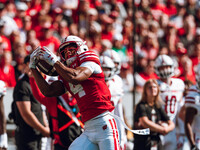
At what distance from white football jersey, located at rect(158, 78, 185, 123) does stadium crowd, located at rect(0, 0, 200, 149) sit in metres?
1.42

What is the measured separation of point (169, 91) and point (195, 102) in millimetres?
714

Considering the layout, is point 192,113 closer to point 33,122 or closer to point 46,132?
point 46,132

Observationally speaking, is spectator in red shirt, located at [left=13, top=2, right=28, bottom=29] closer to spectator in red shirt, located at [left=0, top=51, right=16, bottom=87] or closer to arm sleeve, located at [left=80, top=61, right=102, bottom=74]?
spectator in red shirt, located at [left=0, top=51, right=16, bottom=87]

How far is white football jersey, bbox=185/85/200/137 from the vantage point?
6.55 meters

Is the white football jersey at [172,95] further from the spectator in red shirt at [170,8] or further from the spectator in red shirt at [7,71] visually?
the spectator in red shirt at [170,8]

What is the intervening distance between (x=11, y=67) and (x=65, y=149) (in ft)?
11.5

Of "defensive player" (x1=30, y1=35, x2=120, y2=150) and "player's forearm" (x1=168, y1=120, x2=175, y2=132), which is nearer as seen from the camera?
"defensive player" (x1=30, y1=35, x2=120, y2=150)

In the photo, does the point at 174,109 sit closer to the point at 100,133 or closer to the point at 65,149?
the point at 65,149

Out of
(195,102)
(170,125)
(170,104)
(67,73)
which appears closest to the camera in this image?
(67,73)

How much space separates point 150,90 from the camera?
6.56 meters

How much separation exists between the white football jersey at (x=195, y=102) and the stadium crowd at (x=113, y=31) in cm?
195

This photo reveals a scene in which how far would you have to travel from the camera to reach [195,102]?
6539 mm

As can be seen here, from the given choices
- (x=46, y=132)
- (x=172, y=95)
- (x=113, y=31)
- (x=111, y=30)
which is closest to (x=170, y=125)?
(x=172, y=95)

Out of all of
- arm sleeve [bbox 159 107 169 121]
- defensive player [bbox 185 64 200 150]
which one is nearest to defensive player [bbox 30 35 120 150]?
arm sleeve [bbox 159 107 169 121]
